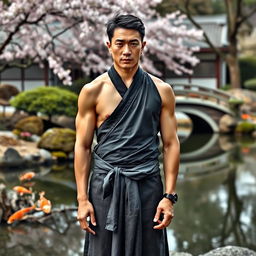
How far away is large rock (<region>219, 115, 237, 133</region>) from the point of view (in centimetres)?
2484

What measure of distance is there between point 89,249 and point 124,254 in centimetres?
28

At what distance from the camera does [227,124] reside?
81.5ft

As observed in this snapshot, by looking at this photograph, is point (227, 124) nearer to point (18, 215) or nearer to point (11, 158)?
point (11, 158)

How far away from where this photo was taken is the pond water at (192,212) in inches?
296

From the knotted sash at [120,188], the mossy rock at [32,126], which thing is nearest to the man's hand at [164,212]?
the knotted sash at [120,188]

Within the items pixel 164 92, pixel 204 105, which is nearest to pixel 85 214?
pixel 164 92

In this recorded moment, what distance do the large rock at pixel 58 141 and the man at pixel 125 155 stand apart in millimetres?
12328

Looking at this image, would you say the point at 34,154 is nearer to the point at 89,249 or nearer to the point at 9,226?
the point at 9,226

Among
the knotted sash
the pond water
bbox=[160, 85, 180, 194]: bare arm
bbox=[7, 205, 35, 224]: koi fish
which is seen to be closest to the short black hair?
bbox=[160, 85, 180, 194]: bare arm

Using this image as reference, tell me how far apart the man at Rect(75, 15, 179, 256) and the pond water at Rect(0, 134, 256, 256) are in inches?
155

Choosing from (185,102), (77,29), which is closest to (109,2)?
(77,29)

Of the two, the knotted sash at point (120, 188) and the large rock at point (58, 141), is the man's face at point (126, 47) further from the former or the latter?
the large rock at point (58, 141)

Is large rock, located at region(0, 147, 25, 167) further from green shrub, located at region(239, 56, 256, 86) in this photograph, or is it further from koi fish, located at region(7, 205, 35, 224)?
green shrub, located at region(239, 56, 256, 86)

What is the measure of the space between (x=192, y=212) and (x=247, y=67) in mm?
27933
